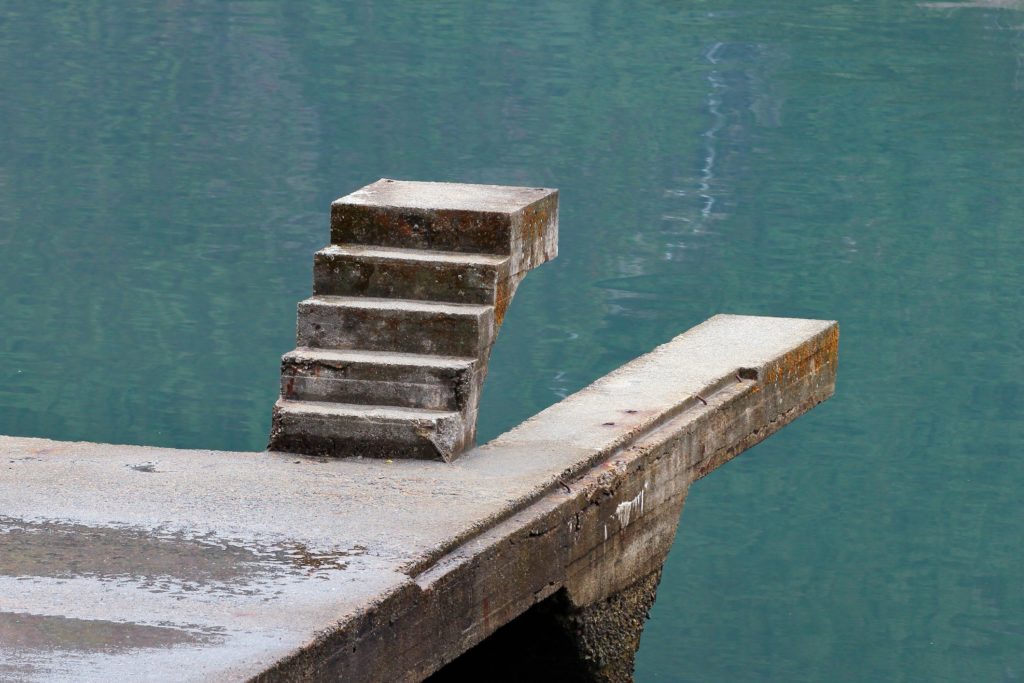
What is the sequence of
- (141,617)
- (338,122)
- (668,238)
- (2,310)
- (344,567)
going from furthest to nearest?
(338,122), (668,238), (2,310), (344,567), (141,617)

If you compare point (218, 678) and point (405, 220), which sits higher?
point (405, 220)

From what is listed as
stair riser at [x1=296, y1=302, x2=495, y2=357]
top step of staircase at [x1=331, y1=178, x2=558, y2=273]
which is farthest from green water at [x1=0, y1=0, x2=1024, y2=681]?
stair riser at [x1=296, y1=302, x2=495, y2=357]

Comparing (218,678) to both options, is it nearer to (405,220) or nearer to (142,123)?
(405,220)

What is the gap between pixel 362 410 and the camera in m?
6.07

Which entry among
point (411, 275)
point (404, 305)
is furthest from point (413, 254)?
point (404, 305)

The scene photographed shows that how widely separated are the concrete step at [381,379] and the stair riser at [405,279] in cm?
24

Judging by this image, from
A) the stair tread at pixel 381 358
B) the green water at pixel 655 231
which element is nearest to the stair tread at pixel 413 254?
the stair tread at pixel 381 358

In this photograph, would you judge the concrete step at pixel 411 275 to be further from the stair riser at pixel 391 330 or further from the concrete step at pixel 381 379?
the concrete step at pixel 381 379

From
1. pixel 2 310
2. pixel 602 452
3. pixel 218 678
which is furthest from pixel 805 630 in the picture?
pixel 2 310

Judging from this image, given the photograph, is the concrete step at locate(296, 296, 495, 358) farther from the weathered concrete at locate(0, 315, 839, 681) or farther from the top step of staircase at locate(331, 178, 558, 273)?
the weathered concrete at locate(0, 315, 839, 681)

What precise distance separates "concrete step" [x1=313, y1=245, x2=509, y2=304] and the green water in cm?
391

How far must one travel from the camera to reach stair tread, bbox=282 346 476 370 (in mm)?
6098

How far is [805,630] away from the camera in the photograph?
10.3 metres

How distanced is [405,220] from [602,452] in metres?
1.07
